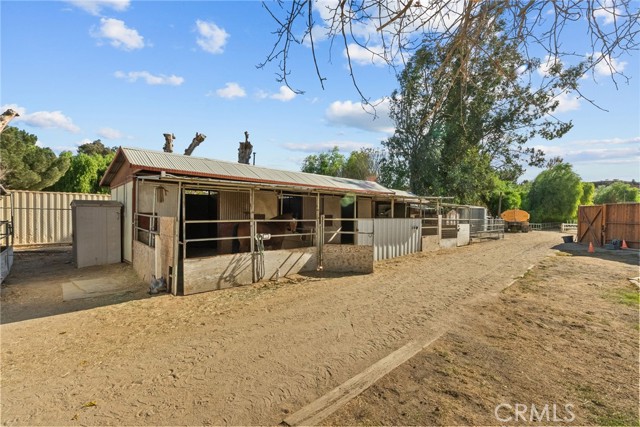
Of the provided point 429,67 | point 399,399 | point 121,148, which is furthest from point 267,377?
point 121,148

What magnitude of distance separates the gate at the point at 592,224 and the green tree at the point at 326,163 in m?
25.8

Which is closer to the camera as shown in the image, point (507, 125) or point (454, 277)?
point (454, 277)

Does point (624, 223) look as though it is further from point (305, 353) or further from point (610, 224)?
point (305, 353)

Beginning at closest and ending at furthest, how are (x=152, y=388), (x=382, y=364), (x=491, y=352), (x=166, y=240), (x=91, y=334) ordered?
(x=152, y=388), (x=382, y=364), (x=491, y=352), (x=91, y=334), (x=166, y=240)

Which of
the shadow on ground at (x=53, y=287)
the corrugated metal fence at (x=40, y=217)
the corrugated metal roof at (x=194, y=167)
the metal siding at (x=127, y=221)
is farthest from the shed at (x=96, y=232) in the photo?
the corrugated metal fence at (x=40, y=217)

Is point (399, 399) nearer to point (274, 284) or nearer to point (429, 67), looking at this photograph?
point (429, 67)

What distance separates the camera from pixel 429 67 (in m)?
2.80

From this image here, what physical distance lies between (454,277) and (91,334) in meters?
8.40

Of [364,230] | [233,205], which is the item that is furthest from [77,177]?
[364,230]

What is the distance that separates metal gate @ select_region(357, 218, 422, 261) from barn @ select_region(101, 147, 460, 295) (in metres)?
0.04

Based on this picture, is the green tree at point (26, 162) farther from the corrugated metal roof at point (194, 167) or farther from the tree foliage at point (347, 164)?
the tree foliage at point (347, 164)

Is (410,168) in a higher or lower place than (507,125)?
lower

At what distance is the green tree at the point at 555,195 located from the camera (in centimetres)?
3694

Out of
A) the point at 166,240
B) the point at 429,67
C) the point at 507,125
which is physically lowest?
the point at 166,240
